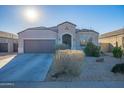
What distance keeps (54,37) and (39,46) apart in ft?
8.30

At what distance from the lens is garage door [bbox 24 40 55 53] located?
2019 cm

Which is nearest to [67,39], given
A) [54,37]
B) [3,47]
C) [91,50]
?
[54,37]

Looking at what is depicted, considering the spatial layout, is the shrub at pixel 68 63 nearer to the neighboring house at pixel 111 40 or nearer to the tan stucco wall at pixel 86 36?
the neighboring house at pixel 111 40

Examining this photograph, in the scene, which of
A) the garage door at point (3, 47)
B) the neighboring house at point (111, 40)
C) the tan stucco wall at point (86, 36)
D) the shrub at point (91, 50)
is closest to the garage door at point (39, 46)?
the garage door at point (3, 47)

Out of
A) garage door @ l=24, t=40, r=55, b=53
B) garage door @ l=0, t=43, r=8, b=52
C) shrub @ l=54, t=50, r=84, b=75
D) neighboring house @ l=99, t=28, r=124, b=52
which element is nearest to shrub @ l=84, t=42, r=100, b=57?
neighboring house @ l=99, t=28, r=124, b=52

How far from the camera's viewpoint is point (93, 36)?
22.0 metres

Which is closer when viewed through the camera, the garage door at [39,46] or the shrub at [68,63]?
the shrub at [68,63]

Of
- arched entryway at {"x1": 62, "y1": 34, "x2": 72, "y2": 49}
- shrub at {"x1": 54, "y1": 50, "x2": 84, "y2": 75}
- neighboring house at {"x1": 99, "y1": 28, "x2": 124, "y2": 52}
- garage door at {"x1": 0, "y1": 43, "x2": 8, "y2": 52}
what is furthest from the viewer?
arched entryway at {"x1": 62, "y1": 34, "x2": 72, "y2": 49}

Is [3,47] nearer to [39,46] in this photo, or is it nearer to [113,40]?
[39,46]

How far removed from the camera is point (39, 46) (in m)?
20.6

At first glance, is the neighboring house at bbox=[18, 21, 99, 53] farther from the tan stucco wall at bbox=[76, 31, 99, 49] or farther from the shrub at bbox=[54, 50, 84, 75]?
the shrub at bbox=[54, 50, 84, 75]

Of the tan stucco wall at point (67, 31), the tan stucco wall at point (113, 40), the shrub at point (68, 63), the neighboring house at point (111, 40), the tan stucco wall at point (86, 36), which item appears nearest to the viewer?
the shrub at point (68, 63)

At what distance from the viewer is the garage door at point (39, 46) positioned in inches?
795
